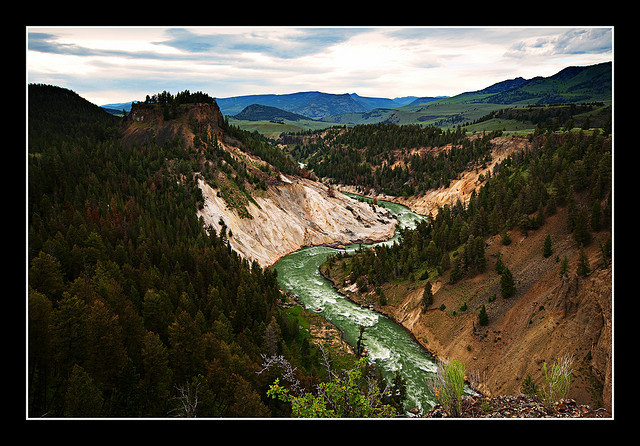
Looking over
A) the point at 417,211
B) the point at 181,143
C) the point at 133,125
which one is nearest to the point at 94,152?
the point at 181,143

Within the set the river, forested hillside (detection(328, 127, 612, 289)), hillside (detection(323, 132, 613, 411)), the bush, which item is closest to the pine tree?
hillside (detection(323, 132, 613, 411))

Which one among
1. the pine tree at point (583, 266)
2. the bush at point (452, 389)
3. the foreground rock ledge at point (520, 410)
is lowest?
the foreground rock ledge at point (520, 410)

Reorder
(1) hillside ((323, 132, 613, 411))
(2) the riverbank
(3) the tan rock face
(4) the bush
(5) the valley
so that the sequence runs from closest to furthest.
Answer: (4) the bush < (5) the valley < (2) the riverbank < (1) hillside ((323, 132, 613, 411)) < (3) the tan rock face

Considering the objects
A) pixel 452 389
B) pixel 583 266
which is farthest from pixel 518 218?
pixel 452 389

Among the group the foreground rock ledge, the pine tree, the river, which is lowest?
the river

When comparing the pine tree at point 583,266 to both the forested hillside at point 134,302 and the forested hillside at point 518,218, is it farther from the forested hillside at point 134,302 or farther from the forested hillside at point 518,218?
the forested hillside at point 134,302

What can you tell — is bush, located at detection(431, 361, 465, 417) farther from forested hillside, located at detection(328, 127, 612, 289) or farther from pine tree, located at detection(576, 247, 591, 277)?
forested hillside, located at detection(328, 127, 612, 289)

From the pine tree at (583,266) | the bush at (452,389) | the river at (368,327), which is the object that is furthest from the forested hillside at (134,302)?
the pine tree at (583,266)
